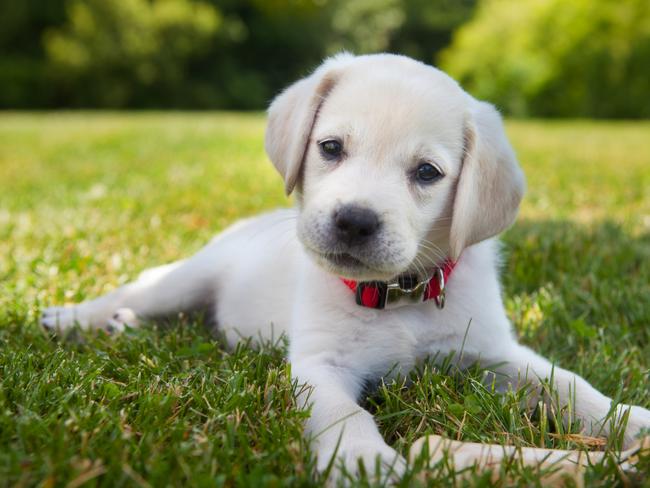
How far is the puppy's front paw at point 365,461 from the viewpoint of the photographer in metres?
1.70

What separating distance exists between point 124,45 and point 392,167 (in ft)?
101

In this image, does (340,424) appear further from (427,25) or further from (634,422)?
(427,25)

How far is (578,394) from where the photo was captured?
2.30 metres

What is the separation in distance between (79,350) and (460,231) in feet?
5.30

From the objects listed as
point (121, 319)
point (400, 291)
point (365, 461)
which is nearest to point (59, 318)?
point (121, 319)

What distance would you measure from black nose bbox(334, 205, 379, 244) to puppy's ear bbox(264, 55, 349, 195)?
0.42m

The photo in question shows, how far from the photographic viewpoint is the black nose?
6.89 feet

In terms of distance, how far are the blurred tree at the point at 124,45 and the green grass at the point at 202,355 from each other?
2501cm

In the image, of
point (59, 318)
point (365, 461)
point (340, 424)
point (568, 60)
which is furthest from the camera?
point (568, 60)

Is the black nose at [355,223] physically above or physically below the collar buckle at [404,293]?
above

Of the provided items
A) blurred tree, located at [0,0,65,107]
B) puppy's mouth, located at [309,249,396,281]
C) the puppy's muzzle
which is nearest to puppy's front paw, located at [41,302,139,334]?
puppy's mouth, located at [309,249,396,281]

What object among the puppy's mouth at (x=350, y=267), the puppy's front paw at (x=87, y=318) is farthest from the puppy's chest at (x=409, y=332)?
the puppy's front paw at (x=87, y=318)

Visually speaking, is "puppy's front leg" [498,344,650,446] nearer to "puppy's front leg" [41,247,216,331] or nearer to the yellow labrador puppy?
the yellow labrador puppy

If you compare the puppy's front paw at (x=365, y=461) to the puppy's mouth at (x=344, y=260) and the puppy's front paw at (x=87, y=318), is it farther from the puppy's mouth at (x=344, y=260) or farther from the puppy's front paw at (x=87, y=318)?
the puppy's front paw at (x=87, y=318)
